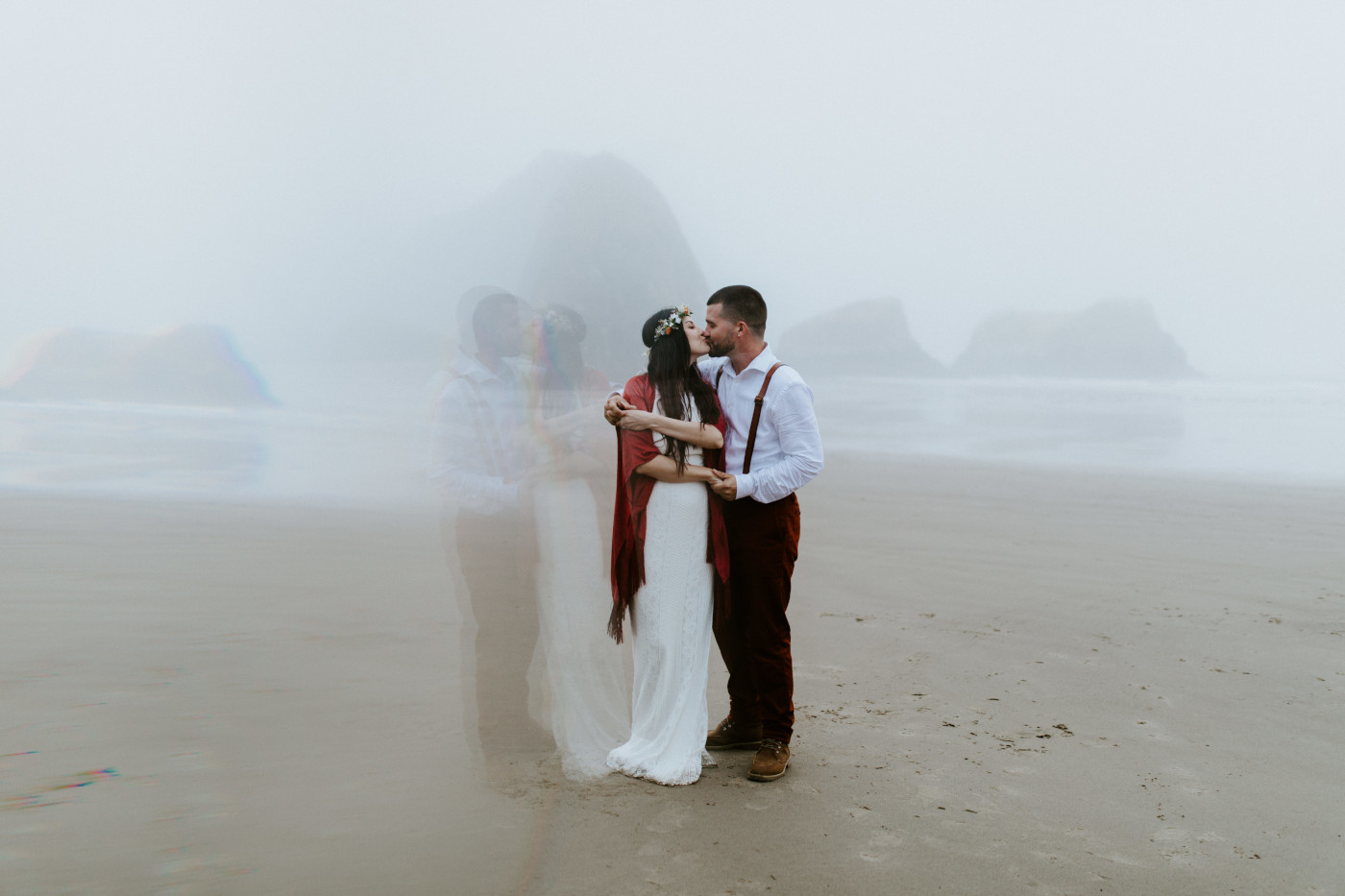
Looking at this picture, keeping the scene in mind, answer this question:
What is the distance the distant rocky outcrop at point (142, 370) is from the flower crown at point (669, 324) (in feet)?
91.6

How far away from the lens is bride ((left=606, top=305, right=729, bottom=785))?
10.9 feet

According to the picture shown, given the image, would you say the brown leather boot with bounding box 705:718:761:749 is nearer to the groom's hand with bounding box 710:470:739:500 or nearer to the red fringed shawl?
the red fringed shawl

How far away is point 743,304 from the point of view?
3.52 m

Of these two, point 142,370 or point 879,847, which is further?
point 142,370

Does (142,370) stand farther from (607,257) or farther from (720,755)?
(720,755)

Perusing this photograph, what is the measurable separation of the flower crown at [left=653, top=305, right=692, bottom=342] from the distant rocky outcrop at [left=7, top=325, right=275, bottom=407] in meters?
27.9

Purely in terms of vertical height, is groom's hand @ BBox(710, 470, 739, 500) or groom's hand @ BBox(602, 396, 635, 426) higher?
groom's hand @ BBox(602, 396, 635, 426)

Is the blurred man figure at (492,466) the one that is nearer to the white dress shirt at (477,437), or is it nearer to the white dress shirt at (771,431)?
the white dress shirt at (477,437)

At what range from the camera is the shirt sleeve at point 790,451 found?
11.2ft

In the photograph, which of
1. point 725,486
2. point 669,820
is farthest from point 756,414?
point 669,820

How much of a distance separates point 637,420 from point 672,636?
2.86ft

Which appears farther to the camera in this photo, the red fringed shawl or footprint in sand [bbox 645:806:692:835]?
the red fringed shawl

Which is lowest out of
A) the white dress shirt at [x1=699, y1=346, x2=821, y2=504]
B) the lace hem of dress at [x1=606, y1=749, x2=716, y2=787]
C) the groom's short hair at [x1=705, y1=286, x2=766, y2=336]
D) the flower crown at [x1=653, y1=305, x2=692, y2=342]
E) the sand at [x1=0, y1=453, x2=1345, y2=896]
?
the sand at [x1=0, y1=453, x2=1345, y2=896]

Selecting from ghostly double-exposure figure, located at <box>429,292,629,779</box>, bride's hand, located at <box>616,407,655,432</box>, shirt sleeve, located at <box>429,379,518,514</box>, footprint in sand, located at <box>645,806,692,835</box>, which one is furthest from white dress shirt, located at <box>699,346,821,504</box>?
footprint in sand, located at <box>645,806,692,835</box>
